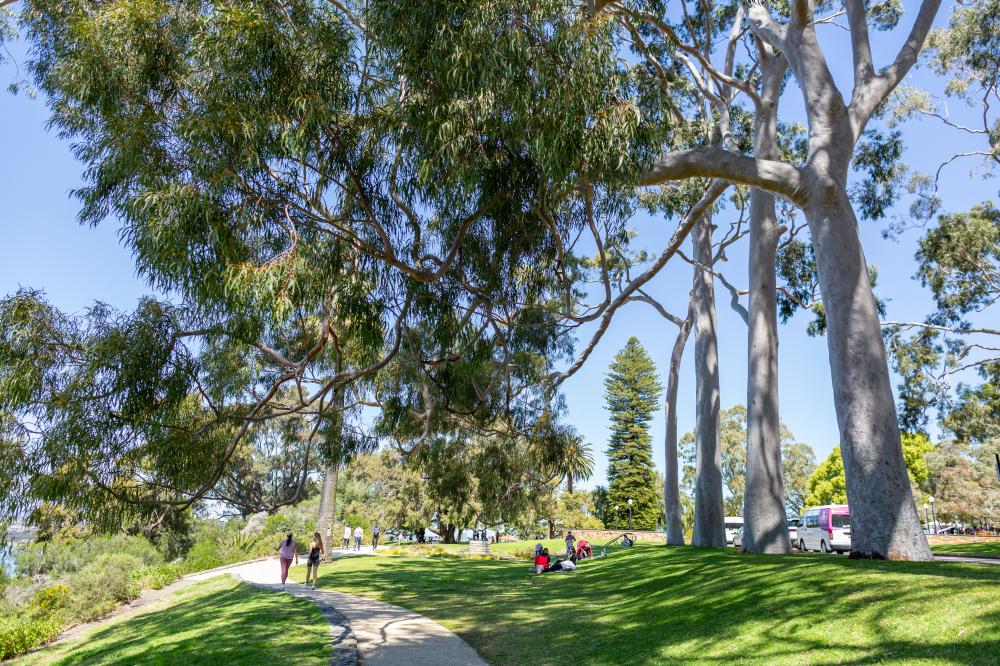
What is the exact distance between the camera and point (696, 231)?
61.5 ft

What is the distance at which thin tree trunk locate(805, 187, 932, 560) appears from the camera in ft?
25.0

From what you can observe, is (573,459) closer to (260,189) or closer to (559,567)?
(559,567)

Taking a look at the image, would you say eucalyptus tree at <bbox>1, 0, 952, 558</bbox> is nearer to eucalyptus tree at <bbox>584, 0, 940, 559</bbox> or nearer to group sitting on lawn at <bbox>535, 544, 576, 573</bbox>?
eucalyptus tree at <bbox>584, 0, 940, 559</bbox>

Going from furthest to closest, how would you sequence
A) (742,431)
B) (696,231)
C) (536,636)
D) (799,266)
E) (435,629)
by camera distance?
(742,431) → (696,231) → (799,266) → (435,629) → (536,636)

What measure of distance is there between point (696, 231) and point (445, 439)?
32.7 ft

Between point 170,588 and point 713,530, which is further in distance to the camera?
point 170,588

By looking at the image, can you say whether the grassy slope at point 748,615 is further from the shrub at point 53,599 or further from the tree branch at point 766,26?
the shrub at point 53,599

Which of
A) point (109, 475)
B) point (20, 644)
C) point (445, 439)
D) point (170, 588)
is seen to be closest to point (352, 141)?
point (109, 475)

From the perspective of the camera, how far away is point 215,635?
870 centimetres

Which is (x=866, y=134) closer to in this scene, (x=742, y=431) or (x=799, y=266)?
(x=799, y=266)

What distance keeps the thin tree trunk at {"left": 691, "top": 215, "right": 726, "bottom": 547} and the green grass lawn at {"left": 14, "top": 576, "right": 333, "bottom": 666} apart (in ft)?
32.0

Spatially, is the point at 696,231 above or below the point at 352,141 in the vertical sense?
above

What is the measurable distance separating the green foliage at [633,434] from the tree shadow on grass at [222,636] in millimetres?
34763

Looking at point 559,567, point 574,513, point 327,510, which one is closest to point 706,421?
point 559,567
